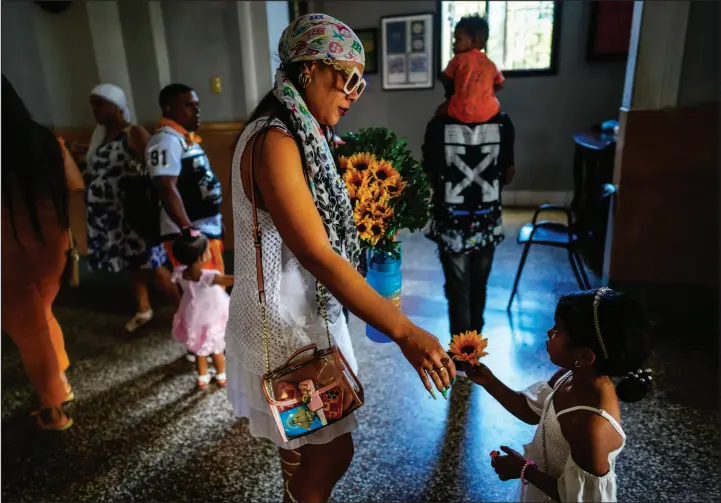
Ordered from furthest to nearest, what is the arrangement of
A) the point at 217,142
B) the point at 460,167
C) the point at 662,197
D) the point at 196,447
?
the point at 217,142, the point at 662,197, the point at 460,167, the point at 196,447

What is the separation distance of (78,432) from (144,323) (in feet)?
3.90

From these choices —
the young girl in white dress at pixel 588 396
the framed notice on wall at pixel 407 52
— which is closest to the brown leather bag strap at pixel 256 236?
the young girl in white dress at pixel 588 396

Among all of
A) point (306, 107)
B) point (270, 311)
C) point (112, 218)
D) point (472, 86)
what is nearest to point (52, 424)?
point (112, 218)

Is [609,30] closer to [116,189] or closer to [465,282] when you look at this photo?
[465,282]

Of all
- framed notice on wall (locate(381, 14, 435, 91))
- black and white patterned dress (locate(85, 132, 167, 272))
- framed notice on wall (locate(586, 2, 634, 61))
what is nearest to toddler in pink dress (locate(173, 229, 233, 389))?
black and white patterned dress (locate(85, 132, 167, 272))

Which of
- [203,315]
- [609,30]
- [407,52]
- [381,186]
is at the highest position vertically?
[609,30]

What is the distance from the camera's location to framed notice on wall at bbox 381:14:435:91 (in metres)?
5.98

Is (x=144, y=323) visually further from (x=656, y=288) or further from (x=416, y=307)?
(x=656, y=288)

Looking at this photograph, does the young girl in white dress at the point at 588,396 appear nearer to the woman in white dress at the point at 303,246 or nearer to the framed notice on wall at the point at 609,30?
the woman in white dress at the point at 303,246

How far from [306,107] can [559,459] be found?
1044 millimetres

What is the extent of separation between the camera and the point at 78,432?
2332mm

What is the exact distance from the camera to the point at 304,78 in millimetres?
1168

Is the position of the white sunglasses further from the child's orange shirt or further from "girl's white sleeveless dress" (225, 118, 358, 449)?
the child's orange shirt

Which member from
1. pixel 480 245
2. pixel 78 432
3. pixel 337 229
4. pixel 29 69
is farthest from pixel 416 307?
pixel 29 69
